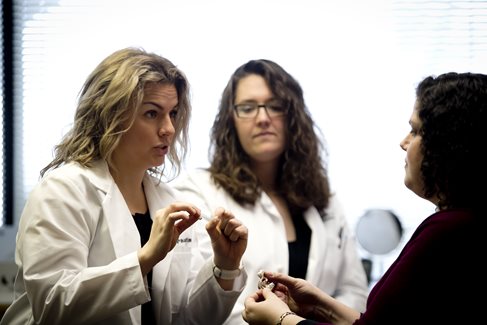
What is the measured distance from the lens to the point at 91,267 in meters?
1.56

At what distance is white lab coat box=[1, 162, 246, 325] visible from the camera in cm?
147

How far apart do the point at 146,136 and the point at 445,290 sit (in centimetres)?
92

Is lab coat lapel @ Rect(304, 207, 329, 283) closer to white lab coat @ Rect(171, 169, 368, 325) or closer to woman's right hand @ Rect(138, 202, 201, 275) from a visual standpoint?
white lab coat @ Rect(171, 169, 368, 325)

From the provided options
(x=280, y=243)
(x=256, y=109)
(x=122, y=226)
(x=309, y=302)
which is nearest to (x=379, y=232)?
(x=280, y=243)

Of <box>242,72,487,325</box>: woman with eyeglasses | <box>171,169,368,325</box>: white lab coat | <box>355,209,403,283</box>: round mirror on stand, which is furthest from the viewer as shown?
<box>355,209,403,283</box>: round mirror on stand

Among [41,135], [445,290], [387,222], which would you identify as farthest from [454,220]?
[41,135]

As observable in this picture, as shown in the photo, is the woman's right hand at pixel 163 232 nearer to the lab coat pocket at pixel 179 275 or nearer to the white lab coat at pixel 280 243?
the lab coat pocket at pixel 179 275

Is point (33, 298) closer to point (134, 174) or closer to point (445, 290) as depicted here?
point (134, 174)

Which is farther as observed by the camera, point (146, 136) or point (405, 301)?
point (146, 136)

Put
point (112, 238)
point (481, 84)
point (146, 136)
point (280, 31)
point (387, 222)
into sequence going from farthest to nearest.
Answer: point (280, 31), point (387, 222), point (146, 136), point (112, 238), point (481, 84)

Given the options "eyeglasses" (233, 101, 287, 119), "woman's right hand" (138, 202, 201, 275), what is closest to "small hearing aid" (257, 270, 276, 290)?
"woman's right hand" (138, 202, 201, 275)

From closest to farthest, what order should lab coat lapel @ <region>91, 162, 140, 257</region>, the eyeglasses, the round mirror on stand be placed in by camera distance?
1. lab coat lapel @ <region>91, 162, 140, 257</region>
2. the eyeglasses
3. the round mirror on stand

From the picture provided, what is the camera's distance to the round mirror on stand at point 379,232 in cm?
259

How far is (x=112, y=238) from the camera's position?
1.60 meters
